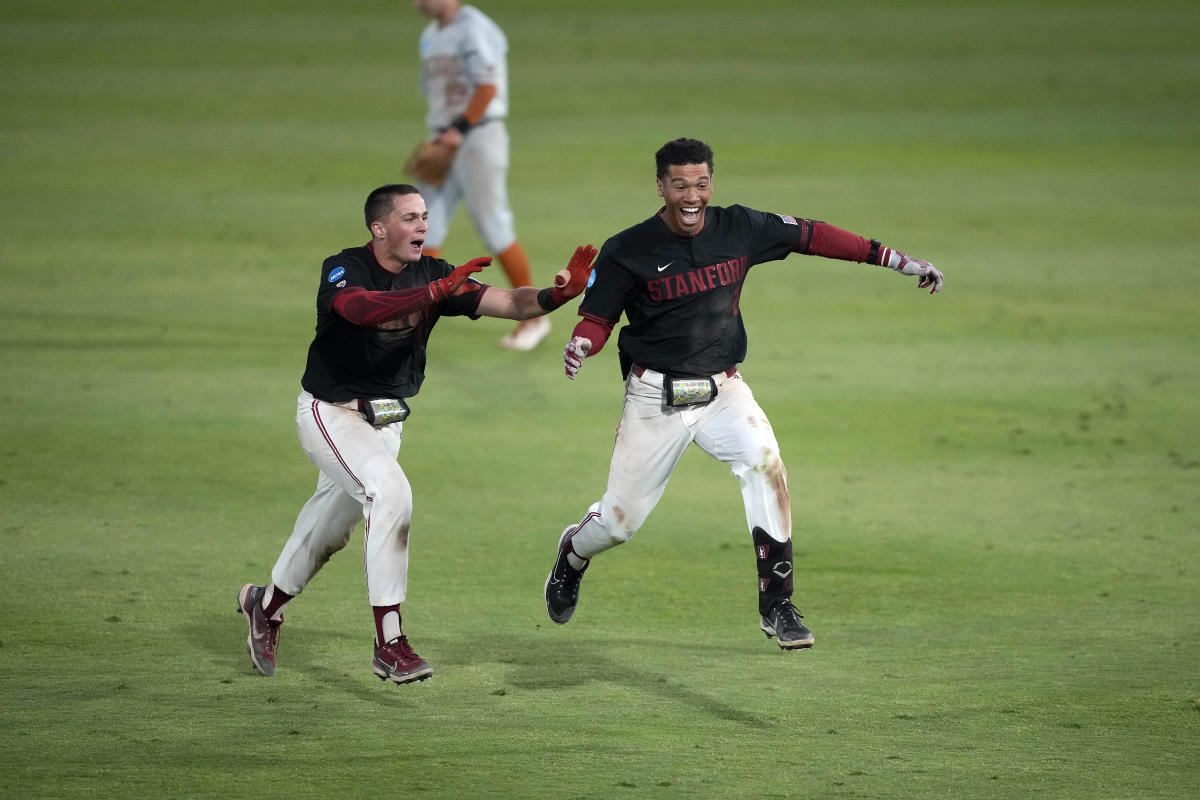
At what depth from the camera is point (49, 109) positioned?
1988cm

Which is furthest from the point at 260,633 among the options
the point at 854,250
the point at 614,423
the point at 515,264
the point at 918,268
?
the point at 515,264

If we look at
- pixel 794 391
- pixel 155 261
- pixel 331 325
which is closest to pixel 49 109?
pixel 155 261

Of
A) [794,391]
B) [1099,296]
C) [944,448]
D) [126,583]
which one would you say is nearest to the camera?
[126,583]

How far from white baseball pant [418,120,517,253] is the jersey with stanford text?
17 cm

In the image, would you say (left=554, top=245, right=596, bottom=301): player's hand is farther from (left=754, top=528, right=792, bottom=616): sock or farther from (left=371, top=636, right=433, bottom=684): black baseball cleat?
(left=371, top=636, right=433, bottom=684): black baseball cleat

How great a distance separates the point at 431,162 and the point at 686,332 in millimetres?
5629

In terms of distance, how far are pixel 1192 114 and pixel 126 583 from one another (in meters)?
16.0

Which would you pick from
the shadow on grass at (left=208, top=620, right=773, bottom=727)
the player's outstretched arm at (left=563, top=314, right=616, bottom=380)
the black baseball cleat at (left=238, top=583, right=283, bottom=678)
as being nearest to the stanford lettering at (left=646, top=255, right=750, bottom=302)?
the player's outstretched arm at (left=563, top=314, right=616, bottom=380)

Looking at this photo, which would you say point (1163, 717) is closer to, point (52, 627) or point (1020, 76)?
point (52, 627)

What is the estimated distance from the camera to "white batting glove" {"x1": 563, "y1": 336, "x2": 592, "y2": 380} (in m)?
6.21

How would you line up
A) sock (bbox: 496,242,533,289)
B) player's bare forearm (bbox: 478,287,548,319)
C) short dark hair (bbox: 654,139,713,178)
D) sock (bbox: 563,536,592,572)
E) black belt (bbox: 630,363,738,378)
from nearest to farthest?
1. player's bare forearm (bbox: 478,287,548,319)
2. short dark hair (bbox: 654,139,713,178)
3. black belt (bbox: 630,363,738,378)
4. sock (bbox: 563,536,592,572)
5. sock (bbox: 496,242,533,289)

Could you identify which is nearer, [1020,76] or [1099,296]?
[1099,296]

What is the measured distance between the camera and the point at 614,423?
1083 centimetres

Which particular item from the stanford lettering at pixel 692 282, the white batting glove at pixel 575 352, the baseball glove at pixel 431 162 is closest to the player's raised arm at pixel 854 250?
the stanford lettering at pixel 692 282
